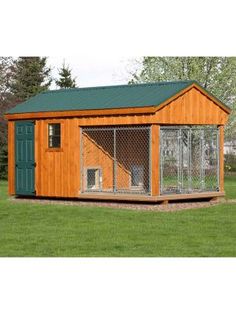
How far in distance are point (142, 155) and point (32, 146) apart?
3308 mm

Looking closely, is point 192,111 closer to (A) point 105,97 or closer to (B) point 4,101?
(A) point 105,97

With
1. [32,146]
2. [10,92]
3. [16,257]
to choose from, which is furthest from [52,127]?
[10,92]

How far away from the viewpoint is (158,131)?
19.8 meters

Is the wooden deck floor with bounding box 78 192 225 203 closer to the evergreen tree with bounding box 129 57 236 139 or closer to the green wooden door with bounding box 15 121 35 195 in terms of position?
the green wooden door with bounding box 15 121 35 195

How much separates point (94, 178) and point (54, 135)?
1.77 metres

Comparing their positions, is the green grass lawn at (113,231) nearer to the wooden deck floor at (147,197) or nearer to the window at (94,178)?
the wooden deck floor at (147,197)

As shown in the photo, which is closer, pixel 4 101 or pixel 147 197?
pixel 147 197

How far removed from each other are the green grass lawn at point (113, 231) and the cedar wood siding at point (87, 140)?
1.11 m

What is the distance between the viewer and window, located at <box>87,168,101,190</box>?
74.6 feet

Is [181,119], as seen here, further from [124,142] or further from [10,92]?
[10,92]

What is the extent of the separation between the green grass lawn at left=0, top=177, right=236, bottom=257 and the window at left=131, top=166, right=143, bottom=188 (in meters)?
3.03

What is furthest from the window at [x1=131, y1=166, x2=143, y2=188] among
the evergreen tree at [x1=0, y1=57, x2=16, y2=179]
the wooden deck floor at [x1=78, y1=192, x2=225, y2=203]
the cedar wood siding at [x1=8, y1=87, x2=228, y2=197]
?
the evergreen tree at [x1=0, y1=57, x2=16, y2=179]

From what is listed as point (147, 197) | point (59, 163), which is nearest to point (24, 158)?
point (59, 163)

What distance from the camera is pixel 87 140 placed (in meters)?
22.4
